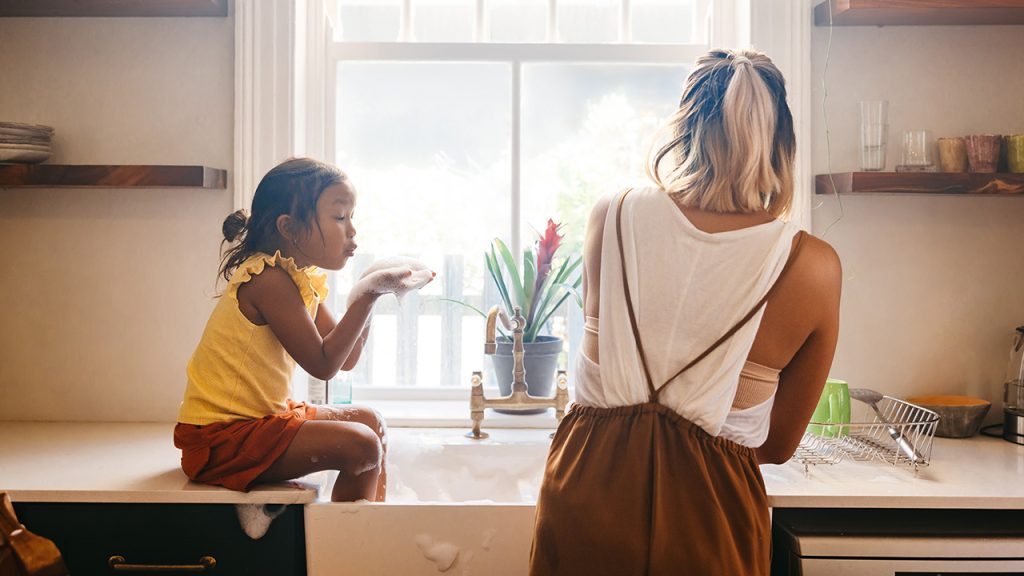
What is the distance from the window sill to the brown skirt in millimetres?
847

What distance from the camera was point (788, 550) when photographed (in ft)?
5.09

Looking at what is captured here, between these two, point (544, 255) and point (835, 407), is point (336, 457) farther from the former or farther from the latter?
point (835, 407)

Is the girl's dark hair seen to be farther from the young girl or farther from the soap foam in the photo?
the soap foam

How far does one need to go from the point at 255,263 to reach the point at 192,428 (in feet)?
1.06

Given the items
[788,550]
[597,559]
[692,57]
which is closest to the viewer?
[597,559]

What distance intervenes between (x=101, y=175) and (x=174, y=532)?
0.87 meters

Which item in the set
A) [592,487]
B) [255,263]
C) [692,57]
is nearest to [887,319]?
[692,57]

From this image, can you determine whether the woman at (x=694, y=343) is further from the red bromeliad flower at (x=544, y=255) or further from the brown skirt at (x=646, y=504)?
the red bromeliad flower at (x=544, y=255)

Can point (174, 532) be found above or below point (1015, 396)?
below

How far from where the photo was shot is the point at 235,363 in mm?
1608

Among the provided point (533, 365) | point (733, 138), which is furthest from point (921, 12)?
point (533, 365)

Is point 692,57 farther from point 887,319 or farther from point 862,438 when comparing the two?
point 862,438

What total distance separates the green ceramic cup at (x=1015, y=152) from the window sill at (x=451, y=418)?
1226 mm

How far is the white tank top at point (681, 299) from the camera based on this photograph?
4.11 feet
